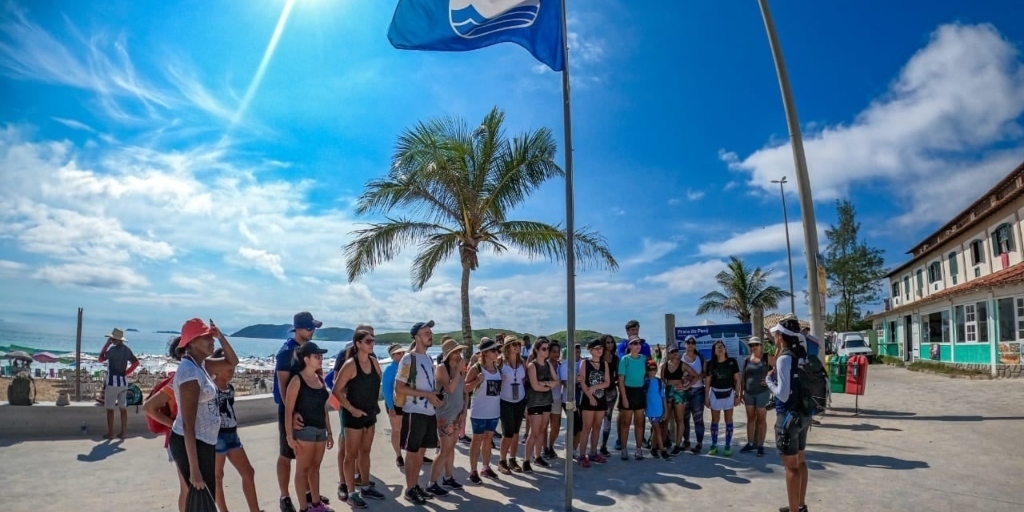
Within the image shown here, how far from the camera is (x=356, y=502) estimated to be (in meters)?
5.76

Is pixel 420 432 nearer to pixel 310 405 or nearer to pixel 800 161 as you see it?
pixel 310 405

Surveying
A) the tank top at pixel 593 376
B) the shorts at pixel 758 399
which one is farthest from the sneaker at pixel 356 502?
the shorts at pixel 758 399

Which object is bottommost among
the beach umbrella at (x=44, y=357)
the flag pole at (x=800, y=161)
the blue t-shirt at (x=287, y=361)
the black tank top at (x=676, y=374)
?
the beach umbrella at (x=44, y=357)

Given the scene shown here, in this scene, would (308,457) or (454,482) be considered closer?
(308,457)

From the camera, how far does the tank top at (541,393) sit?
754cm

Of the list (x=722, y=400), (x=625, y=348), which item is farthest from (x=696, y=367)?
(x=625, y=348)

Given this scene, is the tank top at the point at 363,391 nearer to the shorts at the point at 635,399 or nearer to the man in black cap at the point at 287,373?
the man in black cap at the point at 287,373

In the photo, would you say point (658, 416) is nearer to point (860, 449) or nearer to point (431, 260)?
point (860, 449)

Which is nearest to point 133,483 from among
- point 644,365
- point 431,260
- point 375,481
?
point 375,481

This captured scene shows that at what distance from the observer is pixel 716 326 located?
1195 centimetres

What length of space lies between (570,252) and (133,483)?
559 cm

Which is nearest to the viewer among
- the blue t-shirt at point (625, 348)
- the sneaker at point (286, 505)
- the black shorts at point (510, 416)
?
the sneaker at point (286, 505)

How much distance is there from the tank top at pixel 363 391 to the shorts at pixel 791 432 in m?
3.78

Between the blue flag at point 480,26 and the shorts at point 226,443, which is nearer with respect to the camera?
the shorts at point 226,443
